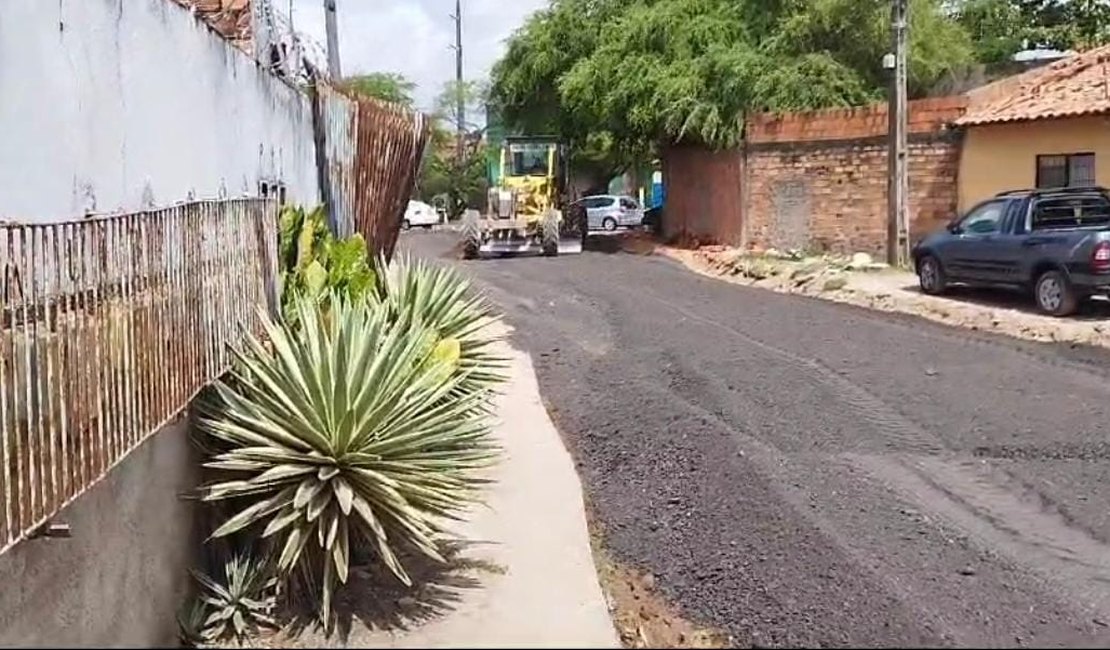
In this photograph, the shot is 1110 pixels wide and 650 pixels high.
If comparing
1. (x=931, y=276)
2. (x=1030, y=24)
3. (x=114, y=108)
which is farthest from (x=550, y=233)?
(x=114, y=108)

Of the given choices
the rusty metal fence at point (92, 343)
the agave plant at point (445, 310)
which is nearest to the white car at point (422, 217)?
the agave plant at point (445, 310)

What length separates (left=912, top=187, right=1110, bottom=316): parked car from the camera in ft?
55.9

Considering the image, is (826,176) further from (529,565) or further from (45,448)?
(45,448)

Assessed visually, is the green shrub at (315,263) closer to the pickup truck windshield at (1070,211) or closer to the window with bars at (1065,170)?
the pickup truck windshield at (1070,211)

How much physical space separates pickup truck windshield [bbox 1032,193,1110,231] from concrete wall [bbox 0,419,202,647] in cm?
1446

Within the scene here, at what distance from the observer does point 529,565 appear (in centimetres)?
677

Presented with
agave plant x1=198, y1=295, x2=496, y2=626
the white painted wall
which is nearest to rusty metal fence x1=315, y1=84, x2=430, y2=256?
the white painted wall

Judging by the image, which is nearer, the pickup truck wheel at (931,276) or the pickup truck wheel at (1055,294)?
the pickup truck wheel at (1055,294)

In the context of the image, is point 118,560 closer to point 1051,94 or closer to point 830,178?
point 1051,94

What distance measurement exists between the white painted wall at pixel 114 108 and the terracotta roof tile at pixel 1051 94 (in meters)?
16.8

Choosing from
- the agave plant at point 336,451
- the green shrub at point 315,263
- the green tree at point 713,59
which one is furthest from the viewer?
the green tree at point 713,59

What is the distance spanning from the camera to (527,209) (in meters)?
34.6

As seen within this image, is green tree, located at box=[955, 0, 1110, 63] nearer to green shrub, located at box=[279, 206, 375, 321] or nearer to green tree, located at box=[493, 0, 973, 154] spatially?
green tree, located at box=[493, 0, 973, 154]

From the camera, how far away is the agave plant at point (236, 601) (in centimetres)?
579
